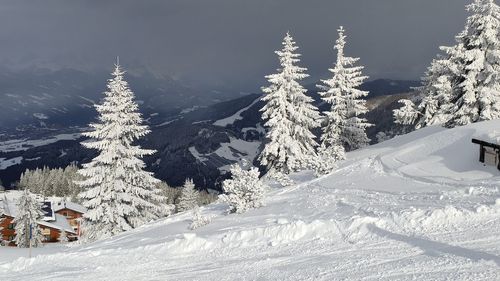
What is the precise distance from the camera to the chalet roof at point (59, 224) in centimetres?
8562

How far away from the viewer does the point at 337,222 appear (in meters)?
11.7

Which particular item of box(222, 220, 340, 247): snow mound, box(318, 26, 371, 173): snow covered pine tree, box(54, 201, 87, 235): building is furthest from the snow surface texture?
box(54, 201, 87, 235): building

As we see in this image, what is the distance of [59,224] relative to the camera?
89.6m

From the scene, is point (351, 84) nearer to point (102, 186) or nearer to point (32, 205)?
point (102, 186)

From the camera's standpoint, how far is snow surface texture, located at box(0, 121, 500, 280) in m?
8.50

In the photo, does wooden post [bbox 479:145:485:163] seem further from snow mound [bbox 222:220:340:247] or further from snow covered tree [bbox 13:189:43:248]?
snow covered tree [bbox 13:189:43:248]

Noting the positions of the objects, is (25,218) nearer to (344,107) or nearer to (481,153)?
(344,107)

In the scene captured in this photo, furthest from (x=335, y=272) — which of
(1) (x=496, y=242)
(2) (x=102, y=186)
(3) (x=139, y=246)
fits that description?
(2) (x=102, y=186)

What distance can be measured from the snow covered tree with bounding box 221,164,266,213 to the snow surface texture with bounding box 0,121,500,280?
0.54 metres

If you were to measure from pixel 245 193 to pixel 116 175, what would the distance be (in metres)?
12.9

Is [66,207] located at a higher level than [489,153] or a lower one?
lower

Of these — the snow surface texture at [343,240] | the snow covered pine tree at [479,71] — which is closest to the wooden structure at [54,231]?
the snow covered pine tree at [479,71]

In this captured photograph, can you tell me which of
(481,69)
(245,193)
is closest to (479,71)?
(481,69)

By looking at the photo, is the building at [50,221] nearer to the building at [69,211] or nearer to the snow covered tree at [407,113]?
the building at [69,211]
